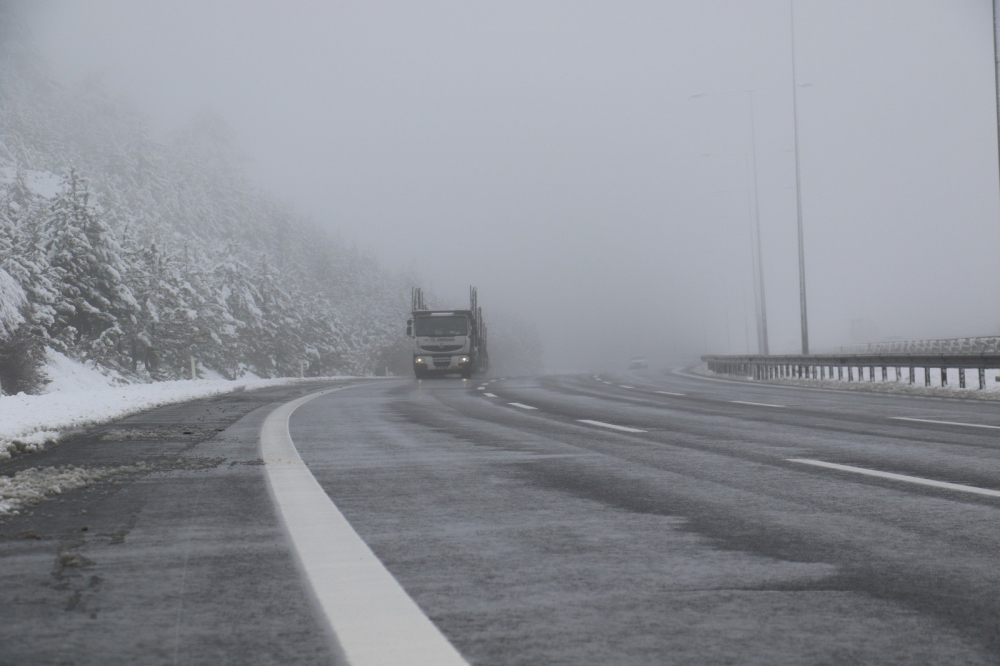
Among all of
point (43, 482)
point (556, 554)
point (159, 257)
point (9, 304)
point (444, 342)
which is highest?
point (159, 257)

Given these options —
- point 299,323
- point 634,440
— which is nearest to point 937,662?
point 634,440

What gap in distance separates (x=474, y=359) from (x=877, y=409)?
29.7m

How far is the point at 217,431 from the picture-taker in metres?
13.1

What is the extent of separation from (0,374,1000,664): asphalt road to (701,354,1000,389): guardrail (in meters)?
13.7

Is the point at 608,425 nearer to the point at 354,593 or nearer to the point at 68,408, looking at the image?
the point at 68,408

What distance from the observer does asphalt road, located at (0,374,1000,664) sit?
3240 millimetres

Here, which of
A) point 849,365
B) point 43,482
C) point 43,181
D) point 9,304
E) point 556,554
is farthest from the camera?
point 43,181

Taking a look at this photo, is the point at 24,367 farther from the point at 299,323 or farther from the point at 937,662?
the point at 299,323

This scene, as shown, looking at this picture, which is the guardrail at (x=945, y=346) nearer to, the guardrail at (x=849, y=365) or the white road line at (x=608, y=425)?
the guardrail at (x=849, y=365)

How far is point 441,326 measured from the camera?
45562mm

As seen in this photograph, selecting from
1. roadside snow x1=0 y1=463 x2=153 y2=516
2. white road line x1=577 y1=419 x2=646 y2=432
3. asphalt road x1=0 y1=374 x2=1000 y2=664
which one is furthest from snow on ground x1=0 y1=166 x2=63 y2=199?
asphalt road x1=0 y1=374 x2=1000 y2=664

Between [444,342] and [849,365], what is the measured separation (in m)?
18.6

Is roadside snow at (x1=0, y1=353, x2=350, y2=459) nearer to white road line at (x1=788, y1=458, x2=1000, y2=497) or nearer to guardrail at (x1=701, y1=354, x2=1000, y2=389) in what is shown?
white road line at (x1=788, y1=458, x2=1000, y2=497)

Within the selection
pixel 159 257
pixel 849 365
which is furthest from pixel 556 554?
pixel 159 257
